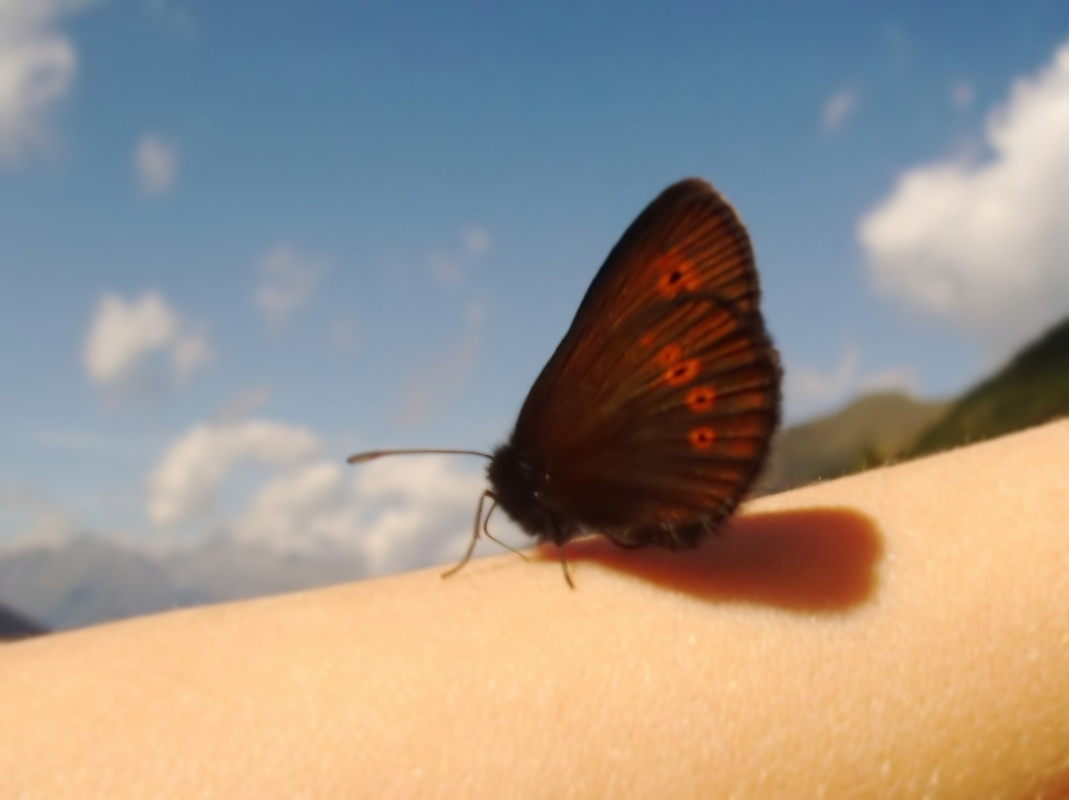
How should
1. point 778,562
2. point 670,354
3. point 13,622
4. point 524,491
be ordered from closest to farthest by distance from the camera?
Result: point 778,562 < point 670,354 < point 524,491 < point 13,622

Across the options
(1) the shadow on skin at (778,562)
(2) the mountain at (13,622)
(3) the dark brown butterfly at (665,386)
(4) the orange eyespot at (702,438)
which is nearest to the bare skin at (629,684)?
(1) the shadow on skin at (778,562)

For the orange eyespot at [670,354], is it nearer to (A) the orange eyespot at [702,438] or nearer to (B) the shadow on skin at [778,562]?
(A) the orange eyespot at [702,438]

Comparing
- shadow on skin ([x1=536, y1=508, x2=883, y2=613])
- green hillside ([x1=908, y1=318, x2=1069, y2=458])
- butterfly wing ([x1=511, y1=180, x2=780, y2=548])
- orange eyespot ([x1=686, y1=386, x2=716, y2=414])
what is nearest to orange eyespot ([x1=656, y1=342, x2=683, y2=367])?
butterfly wing ([x1=511, y1=180, x2=780, y2=548])

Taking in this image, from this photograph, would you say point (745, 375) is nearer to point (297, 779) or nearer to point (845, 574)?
point (845, 574)

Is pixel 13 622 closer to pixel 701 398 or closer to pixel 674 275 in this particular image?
pixel 701 398

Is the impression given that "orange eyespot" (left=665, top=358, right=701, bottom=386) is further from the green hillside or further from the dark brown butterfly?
the green hillside

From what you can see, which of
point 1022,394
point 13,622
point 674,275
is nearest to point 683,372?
point 674,275

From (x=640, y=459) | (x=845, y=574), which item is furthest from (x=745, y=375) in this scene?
(x=845, y=574)
